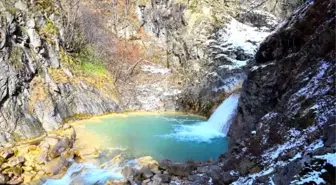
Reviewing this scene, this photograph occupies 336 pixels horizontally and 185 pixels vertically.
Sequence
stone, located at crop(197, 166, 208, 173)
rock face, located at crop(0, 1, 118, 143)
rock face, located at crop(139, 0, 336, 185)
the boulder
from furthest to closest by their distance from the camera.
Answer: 1. rock face, located at crop(0, 1, 118, 143)
2. the boulder
3. stone, located at crop(197, 166, 208, 173)
4. rock face, located at crop(139, 0, 336, 185)

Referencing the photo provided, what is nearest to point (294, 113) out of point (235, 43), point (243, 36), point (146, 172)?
point (146, 172)

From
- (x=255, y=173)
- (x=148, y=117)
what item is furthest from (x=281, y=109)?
(x=148, y=117)

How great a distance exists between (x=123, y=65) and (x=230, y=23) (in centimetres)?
1143

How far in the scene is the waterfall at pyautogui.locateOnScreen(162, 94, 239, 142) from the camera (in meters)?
19.4

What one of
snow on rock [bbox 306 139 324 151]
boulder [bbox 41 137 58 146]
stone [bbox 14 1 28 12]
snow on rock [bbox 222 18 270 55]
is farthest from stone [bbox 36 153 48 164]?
snow on rock [bbox 222 18 270 55]

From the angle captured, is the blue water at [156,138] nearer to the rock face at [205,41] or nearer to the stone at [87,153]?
the stone at [87,153]

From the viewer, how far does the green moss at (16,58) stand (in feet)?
62.2

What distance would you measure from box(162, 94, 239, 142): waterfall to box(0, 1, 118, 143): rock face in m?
7.55

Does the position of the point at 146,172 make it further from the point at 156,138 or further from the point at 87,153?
the point at 156,138

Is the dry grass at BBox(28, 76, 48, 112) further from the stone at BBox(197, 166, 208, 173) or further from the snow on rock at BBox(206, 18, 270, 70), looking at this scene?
the snow on rock at BBox(206, 18, 270, 70)

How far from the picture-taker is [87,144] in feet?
55.8

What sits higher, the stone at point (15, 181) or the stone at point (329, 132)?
the stone at point (329, 132)

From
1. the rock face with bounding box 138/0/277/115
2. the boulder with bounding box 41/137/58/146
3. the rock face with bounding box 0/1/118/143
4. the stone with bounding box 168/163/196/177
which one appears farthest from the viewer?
the rock face with bounding box 138/0/277/115

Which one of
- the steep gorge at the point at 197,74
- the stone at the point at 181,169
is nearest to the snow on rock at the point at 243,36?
the steep gorge at the point at 197,74
